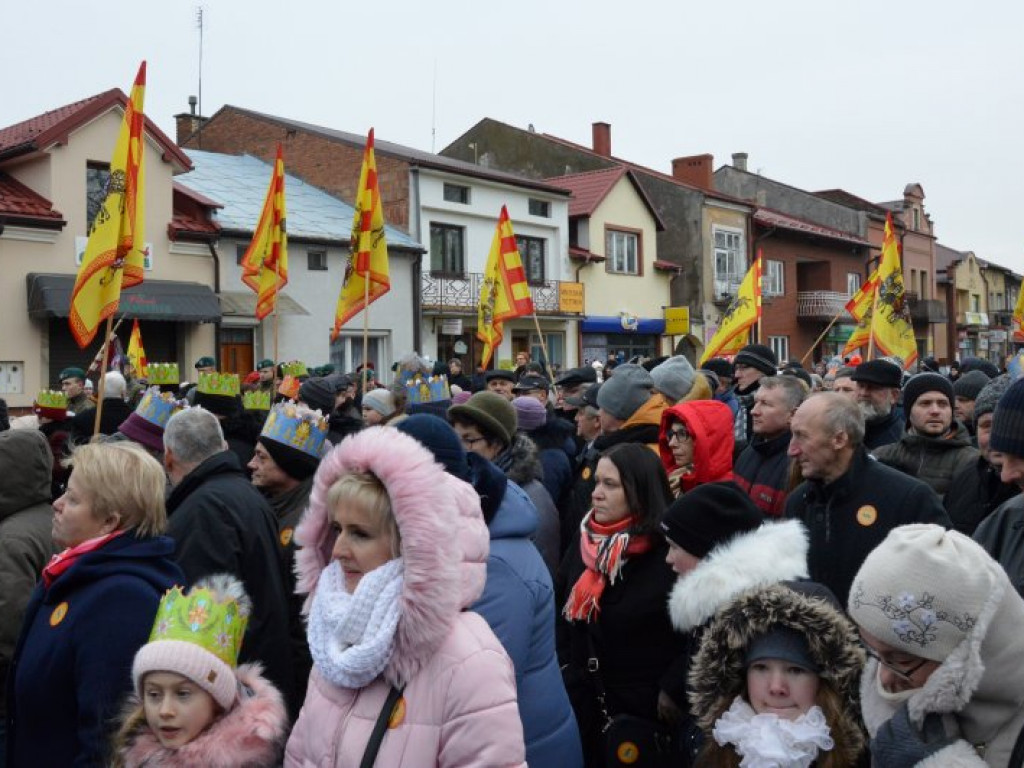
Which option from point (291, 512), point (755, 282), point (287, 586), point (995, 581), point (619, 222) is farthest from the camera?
point (619, 222)

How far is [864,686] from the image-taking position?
2.61 metres

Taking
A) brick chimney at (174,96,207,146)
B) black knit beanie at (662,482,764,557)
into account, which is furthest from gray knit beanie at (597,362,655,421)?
brick chimney at (174,96,207,146)

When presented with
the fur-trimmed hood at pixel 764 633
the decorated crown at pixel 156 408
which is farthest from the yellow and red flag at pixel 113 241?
the fur-trimmed hood at pixel 764 633

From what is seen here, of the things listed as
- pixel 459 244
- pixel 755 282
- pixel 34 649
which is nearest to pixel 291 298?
pixel 459 244

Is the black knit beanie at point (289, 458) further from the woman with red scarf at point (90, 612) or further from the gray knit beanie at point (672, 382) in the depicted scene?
the gray knit beanie at point (672, 382)

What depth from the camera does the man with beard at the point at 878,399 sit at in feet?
21.7

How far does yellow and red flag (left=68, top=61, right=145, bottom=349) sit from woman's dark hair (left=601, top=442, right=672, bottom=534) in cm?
464

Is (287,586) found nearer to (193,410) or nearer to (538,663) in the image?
(193,410)

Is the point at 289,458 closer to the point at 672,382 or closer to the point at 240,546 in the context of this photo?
the point at 240,546

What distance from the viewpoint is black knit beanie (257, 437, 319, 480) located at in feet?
15.7

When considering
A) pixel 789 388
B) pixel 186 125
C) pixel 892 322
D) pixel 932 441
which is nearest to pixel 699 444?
pixel 789 388

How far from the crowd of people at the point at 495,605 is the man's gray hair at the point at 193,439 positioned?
17 millimetres

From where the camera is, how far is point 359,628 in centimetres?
248

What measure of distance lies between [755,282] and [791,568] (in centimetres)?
1078
